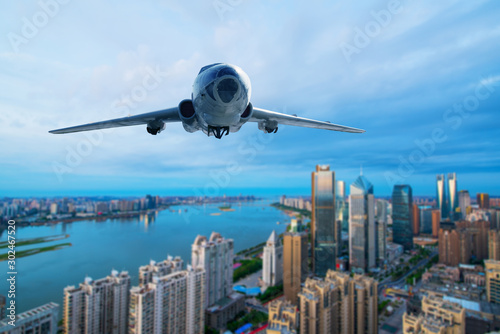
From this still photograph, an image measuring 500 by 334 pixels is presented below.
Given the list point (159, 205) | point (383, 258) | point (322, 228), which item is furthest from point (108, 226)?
point (383, 258)

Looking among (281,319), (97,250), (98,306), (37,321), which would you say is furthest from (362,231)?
(97,250)

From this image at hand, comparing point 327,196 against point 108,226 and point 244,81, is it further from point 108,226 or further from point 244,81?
point 108,226

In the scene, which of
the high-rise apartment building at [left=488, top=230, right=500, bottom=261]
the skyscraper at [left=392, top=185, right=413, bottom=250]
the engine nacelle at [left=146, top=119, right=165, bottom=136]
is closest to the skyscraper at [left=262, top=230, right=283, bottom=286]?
the high-rise apartment building at [left=488, top=230, right=500, bottom=261]

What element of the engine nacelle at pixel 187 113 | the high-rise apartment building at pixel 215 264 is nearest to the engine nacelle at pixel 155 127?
the engine nacelle at pixel 187 113

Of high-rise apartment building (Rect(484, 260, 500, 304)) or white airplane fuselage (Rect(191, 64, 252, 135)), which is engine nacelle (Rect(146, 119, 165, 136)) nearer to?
white airplane fuselage (Rect(191, 64, 252, 135))

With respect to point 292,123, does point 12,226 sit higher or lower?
lower
